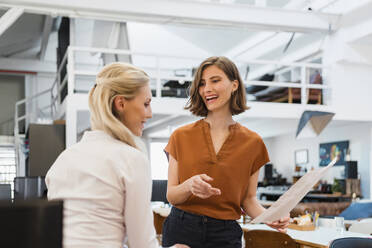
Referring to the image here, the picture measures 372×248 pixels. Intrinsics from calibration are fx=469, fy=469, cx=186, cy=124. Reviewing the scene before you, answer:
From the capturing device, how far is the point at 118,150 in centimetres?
123

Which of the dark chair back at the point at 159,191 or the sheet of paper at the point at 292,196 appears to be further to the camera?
the dark chair back at the point at 159,191

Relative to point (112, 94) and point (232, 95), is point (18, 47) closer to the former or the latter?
point (232, 95)

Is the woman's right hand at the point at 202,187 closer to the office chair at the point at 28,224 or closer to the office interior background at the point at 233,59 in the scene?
the office chair at the point at 28,224

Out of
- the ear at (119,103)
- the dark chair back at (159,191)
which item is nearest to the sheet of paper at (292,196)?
the ear at (119,103)

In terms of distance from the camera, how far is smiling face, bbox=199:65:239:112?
1869 mm

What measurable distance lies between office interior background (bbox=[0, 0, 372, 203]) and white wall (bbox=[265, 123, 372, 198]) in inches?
1.1

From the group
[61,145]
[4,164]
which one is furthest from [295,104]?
[4,164]

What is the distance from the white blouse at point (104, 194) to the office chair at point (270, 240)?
2.44m

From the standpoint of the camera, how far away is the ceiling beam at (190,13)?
8.11 meters

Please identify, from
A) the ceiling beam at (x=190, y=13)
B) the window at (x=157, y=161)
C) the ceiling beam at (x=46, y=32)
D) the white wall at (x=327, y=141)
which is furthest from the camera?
the window at (x=157, y=161)

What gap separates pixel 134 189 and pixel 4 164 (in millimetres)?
15604

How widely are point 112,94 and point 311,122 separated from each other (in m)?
8.39

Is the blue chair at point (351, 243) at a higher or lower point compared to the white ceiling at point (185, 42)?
lower

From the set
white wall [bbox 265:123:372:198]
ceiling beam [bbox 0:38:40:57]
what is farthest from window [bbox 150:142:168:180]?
ceiling beam [bbox 0:38:40:57]
